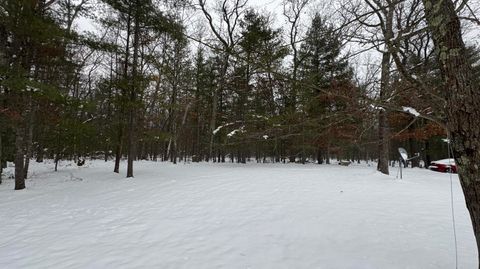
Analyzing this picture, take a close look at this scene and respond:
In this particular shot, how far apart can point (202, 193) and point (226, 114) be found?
1757 centimetres

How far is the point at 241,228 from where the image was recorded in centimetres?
495

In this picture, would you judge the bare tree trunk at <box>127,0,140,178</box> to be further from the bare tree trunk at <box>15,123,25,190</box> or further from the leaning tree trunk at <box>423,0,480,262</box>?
the leaning tree trunk at <box>423,0,480,262</box>

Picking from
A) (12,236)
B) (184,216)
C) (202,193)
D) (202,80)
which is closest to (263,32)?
(202,80)

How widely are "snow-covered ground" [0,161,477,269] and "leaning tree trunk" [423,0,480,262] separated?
1.65 meters

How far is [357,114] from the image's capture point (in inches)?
114

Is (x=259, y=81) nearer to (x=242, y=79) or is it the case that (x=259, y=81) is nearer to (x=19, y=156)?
(x=242, y=79)

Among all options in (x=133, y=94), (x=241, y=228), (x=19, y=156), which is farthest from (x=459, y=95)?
(x=19, y=156)

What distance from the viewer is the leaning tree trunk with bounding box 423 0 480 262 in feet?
7.40

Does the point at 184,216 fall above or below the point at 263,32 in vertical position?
below

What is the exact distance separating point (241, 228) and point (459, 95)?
3593 mm

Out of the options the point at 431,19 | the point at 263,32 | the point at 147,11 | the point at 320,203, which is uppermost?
the point at 263,32

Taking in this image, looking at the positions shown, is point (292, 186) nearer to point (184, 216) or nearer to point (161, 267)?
point (184, 216)

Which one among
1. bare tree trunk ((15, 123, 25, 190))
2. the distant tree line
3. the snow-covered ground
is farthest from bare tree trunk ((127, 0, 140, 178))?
bare tree trunk ((15, 123, 25, 190))

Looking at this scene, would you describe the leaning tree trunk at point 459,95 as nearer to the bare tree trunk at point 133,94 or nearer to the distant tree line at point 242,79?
the distant tree line at point 242,79
